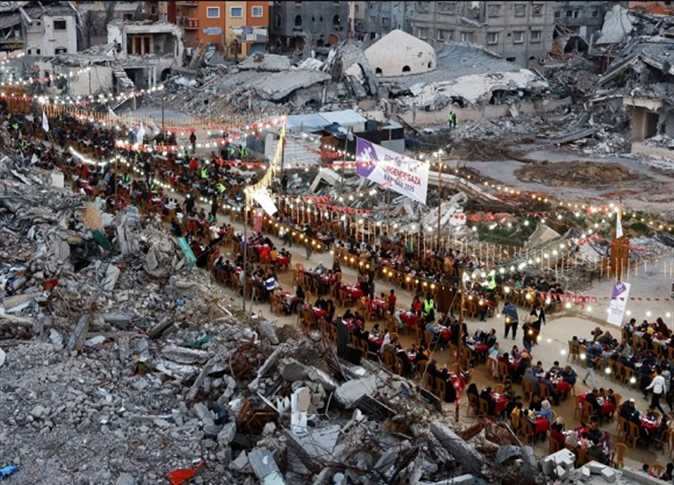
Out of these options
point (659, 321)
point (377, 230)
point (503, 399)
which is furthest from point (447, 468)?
point (377, 230)

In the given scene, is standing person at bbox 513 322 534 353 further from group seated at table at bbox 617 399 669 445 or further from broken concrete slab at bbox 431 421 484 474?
broken concrete slab at bbox 431 421 484 474

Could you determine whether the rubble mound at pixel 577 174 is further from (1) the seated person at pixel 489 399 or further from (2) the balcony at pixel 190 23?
(2) the balcony at pixel 190 23

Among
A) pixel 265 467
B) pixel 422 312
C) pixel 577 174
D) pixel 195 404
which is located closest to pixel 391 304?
pixel 422 312

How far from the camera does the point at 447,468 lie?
18.6 m

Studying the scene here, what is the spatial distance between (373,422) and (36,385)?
613 centimetres

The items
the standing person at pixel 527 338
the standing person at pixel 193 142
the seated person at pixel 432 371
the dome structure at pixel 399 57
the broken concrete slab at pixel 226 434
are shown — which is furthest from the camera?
the dome structure at pixel 399 57

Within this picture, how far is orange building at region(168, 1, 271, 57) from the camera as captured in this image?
76438 millimetres

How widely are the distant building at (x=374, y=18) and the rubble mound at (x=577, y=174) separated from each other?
3696cm

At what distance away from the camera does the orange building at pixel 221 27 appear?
76.4 meters

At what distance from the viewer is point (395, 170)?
30.9 metres

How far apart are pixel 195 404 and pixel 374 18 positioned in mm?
68829

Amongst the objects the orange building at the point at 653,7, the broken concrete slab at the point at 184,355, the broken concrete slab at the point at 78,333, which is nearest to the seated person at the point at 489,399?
the broken concrete slab at the point at 184,355

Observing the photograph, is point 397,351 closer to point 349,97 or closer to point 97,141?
point 97,141

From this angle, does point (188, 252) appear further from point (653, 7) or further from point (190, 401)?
point (653, 7)
